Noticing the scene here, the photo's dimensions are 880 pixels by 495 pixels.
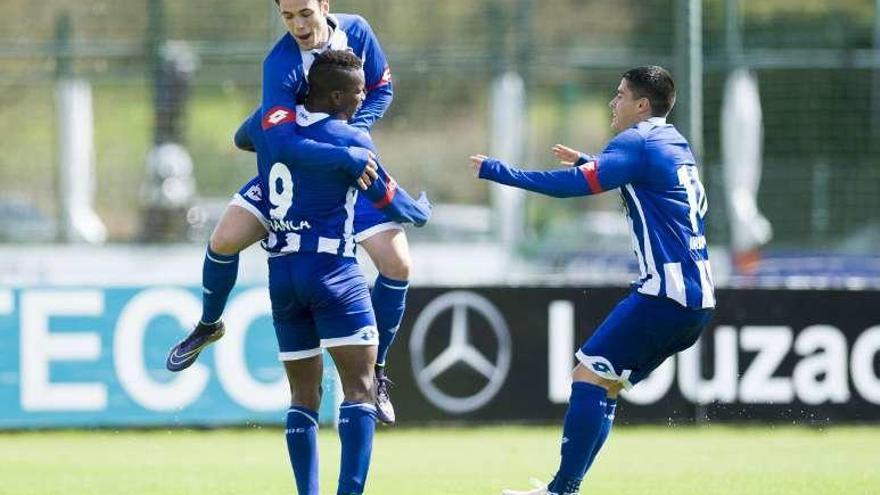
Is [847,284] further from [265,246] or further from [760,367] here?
[265,246]

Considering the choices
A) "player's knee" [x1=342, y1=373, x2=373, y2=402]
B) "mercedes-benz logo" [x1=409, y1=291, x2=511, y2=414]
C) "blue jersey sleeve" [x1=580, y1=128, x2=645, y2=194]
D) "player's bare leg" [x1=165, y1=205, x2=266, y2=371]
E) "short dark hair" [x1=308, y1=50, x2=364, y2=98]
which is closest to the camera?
"short dark hair" [x1=308, y1=50, x2=364, y2=98]

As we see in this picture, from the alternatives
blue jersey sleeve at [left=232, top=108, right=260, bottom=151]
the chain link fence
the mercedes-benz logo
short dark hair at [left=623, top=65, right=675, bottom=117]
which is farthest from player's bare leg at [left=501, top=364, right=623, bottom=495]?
the chain link fence

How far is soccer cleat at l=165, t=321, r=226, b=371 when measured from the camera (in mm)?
8414

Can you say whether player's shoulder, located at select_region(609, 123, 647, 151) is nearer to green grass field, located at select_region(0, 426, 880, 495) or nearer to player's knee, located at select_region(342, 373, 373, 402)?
player's knee, located at select_region(342, 373, 373, 402)

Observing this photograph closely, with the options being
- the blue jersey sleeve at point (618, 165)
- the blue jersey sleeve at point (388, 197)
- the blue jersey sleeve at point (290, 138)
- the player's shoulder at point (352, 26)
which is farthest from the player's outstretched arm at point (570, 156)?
the blue jersey sleeve at point (290, 138)

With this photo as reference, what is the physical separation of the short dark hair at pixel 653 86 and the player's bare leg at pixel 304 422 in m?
1.99

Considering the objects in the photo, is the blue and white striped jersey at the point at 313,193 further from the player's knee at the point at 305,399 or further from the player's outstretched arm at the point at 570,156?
the player's outstretched arm at the point at 570,156

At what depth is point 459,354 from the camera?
12766 mm

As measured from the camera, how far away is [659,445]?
11.9 metres

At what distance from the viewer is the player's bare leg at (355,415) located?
7527 mm

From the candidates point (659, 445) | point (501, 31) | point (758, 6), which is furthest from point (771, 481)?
point (758, 6)

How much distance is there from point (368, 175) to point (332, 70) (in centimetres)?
49

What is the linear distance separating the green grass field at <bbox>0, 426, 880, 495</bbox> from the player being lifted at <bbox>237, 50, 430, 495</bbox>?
1.71m

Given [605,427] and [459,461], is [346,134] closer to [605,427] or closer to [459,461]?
[605,427]
